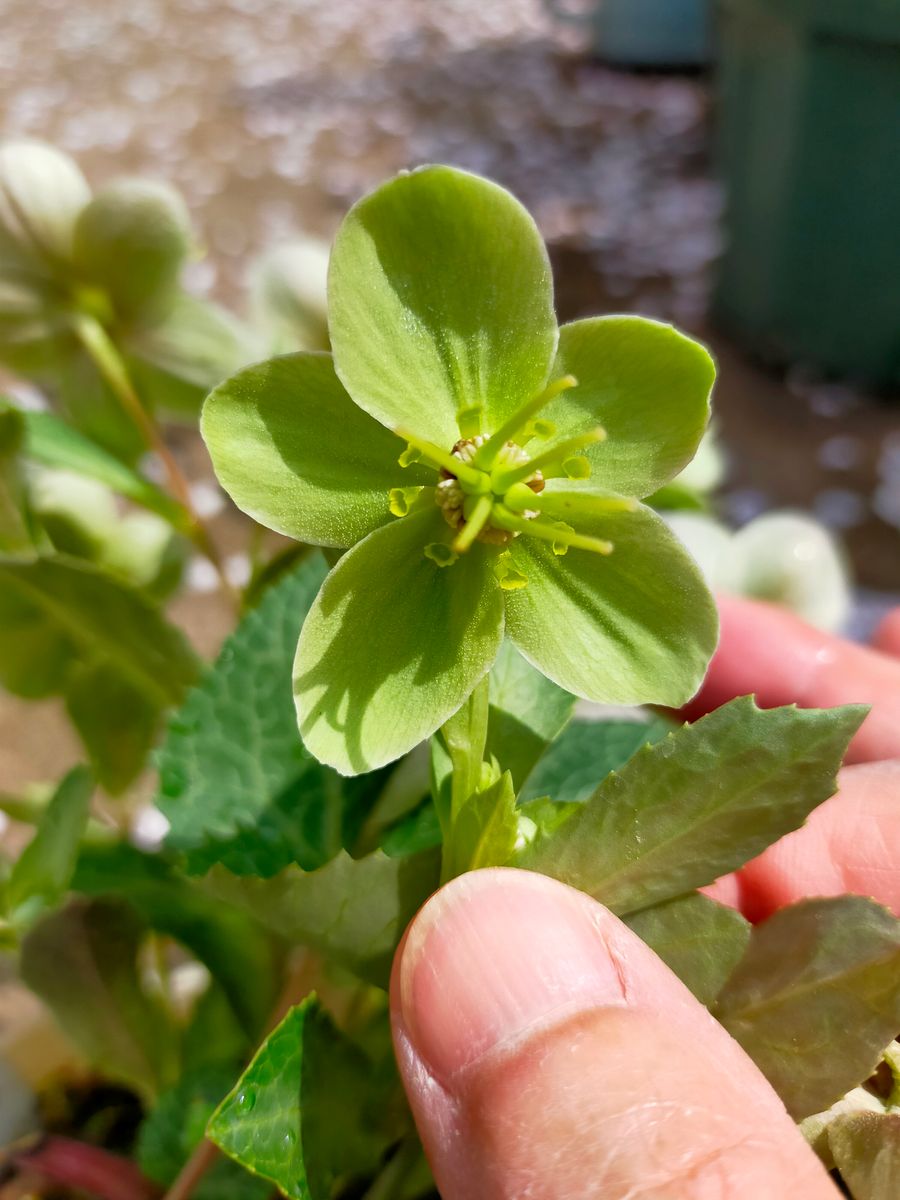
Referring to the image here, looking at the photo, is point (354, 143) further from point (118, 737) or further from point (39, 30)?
point (118, 737)

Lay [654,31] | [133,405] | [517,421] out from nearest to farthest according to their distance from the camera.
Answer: [517,421] → [133,405] → [654,31]

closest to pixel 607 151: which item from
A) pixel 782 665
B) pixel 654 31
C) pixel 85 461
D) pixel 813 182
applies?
pixel 654 31

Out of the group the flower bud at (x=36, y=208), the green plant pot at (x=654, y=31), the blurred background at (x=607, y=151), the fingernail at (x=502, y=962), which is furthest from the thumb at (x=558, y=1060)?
the green plant pot at (x=654, y=31)

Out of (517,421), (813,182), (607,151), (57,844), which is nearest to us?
(517,421)

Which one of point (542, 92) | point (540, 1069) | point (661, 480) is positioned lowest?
point (542, 92)

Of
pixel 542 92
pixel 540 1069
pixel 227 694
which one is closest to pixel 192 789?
pixel 227 694

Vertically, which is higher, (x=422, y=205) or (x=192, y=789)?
(x=422, y=205)

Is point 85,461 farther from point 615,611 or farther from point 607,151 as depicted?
point 607,151
